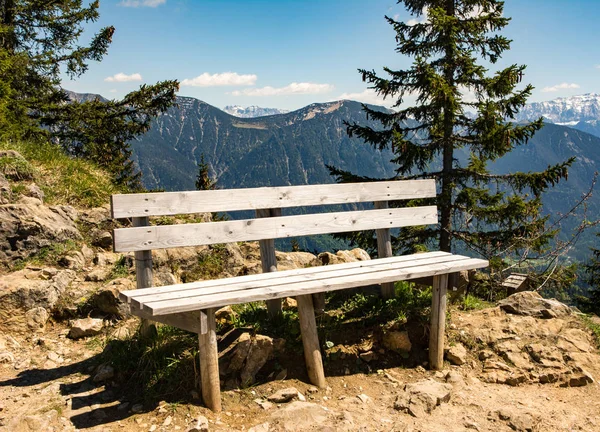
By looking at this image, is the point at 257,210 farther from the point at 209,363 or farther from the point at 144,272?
the point at 209,363

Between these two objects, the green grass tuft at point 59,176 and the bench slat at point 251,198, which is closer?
the bench slat at point 251,198

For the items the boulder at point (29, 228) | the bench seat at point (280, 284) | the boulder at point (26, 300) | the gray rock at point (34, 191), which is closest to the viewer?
the bench seat at point (280, 284)

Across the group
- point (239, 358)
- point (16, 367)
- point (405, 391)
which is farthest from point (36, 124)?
point (405, 391)

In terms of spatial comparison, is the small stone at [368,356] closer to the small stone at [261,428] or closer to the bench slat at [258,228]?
the bench slat at [258,228]

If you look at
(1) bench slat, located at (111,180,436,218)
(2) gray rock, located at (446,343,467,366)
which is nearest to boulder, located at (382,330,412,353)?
(2) gray rock, located at (446,343,467,366)

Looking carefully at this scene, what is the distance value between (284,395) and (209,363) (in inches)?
28.0

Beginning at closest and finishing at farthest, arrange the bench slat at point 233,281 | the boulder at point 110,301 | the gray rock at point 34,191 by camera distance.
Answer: the bench slat at point 233,281 < the boulder at point 110,301 < the gray rock at point 34,191

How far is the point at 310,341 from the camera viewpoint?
3.99 m

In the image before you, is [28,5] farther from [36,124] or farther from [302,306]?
[302,306]

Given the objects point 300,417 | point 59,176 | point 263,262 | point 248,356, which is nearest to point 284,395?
point 300,417

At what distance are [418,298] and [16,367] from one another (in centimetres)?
400

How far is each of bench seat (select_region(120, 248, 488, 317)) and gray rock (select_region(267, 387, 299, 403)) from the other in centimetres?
80

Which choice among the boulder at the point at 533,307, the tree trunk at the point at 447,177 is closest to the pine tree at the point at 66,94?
the tree trunk at the point at 447,177

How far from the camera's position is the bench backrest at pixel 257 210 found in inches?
160
